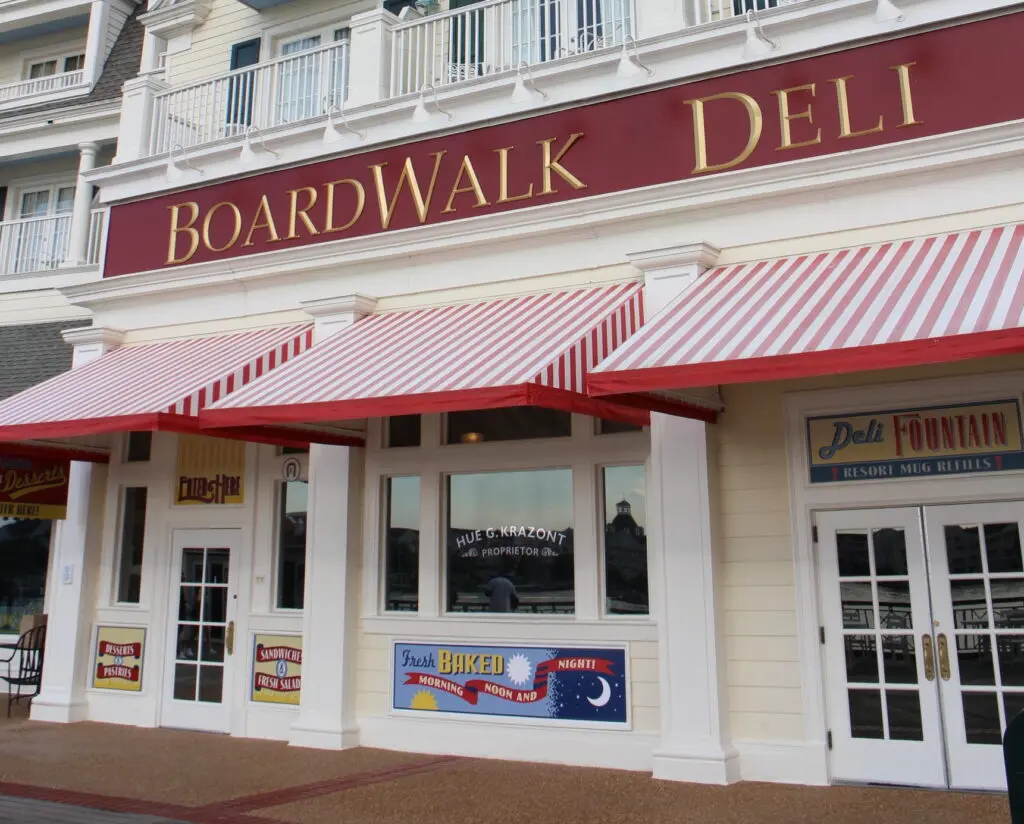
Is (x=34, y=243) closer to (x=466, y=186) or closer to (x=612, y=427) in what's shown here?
(x=466, y=186)

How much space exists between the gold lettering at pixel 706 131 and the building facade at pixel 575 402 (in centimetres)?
3

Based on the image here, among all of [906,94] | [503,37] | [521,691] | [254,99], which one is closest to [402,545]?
[521,691]

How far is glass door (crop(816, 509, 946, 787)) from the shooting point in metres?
7.50

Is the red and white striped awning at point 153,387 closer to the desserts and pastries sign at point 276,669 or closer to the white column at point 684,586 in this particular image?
the desserts and pastries sign at point 276,669

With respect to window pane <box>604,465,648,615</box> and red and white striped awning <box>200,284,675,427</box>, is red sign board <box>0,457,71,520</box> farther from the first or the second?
window pane <box>604,465,648,615</box>

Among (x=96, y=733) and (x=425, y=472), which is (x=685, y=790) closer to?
(x=425, y=472)

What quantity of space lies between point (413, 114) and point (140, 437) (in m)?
5.24

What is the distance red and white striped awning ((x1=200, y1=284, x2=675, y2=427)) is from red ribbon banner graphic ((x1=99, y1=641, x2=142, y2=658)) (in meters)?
4.04

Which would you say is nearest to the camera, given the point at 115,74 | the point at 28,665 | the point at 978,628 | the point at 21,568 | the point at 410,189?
the point at 978,628

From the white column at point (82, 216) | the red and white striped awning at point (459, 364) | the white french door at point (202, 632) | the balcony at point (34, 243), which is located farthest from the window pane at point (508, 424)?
the balcony at point (34, 243)

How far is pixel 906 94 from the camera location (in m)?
8.13

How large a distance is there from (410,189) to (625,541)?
436cm

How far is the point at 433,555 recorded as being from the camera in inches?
382

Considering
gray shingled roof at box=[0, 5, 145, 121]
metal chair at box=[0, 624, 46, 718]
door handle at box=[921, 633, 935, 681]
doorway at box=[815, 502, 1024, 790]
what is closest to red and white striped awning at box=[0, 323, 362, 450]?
metal chair at box=[0, 624, 46, 718]
